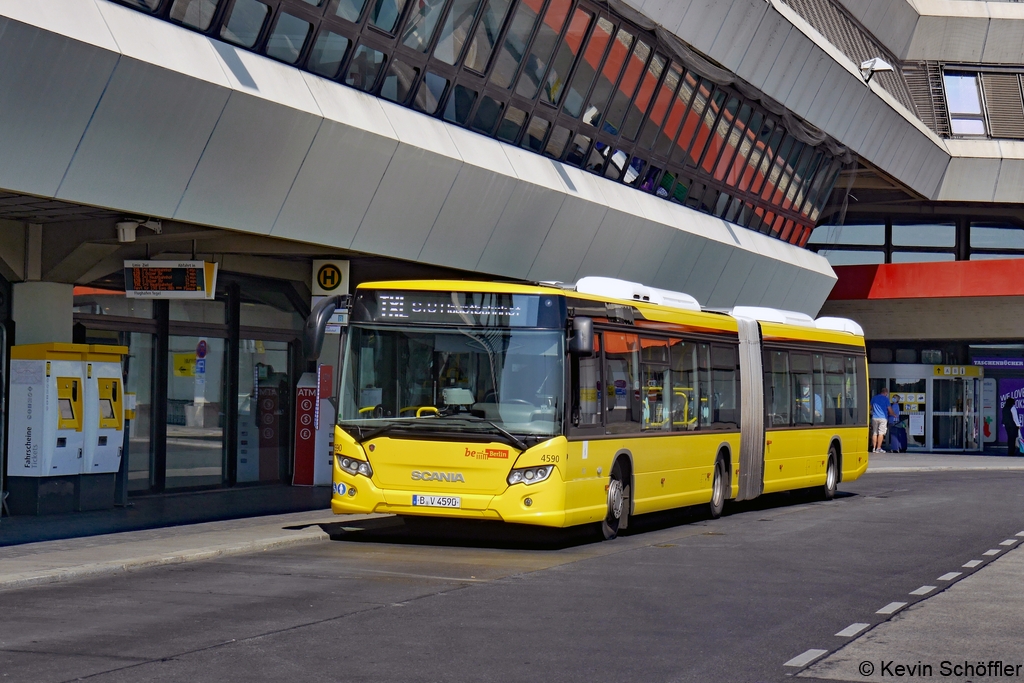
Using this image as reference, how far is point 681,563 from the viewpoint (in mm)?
13242

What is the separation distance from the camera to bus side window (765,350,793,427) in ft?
67.3

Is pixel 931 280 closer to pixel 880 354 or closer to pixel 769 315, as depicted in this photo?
pixel 880 354

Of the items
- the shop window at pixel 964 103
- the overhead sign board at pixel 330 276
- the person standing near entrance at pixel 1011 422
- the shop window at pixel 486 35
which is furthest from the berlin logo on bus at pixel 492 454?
the shop window at pixel 964 103

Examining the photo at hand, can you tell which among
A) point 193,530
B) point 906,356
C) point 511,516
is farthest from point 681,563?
point 906,356

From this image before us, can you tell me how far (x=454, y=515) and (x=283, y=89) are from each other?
213 inches

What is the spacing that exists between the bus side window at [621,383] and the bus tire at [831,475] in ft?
26.5

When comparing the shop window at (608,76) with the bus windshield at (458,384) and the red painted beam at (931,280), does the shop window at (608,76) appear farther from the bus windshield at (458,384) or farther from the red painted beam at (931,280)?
the red painted beam at (931,280)

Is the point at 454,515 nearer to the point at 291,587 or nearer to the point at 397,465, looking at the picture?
the point at 397,465

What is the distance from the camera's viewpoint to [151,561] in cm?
1255

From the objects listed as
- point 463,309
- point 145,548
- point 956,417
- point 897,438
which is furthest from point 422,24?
point 956,417

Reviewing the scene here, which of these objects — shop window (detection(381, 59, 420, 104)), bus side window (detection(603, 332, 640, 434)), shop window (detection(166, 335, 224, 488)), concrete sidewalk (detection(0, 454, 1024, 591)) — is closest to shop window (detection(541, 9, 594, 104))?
shop window (detection(381, 59, 420, 104))

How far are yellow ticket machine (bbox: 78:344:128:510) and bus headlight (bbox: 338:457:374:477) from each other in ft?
14.5

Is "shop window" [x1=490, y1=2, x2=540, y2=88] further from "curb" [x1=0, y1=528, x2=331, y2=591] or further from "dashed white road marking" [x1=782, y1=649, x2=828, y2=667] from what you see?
"dashed white road marking" [x1=782, y1=649, x2=828, y2=667]

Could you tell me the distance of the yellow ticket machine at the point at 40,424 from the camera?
16578 millimetres
